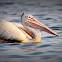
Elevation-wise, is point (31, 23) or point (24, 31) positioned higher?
point (31, 23)

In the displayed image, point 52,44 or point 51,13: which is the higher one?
point 51,13

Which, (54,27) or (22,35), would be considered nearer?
(22,35)

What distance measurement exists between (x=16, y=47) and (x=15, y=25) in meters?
1.11

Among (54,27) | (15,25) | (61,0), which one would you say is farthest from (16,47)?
(61,0)

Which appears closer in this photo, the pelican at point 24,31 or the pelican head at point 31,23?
the pelican at point 24,31

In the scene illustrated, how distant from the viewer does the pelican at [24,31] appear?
7227 mm

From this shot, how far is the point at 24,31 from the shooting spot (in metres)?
7.66

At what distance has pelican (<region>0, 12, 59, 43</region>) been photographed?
723cm

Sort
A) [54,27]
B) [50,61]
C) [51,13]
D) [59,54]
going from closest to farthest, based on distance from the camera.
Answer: [50,61] → [59,54] → [54,27] → [51,13]

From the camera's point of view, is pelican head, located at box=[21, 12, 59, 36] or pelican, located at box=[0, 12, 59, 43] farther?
pelican head, located at box=[21, 12, 59, 36]

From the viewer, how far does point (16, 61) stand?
17.9 ft

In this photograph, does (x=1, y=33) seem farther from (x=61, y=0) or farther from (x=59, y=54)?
(x=61, y=0)

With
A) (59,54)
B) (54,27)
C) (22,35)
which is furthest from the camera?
(54,27)

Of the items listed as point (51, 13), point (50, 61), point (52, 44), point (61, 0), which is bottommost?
point (50, 61)
